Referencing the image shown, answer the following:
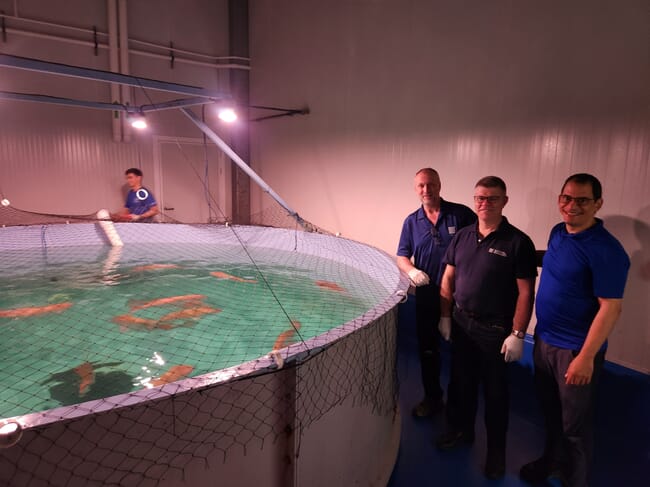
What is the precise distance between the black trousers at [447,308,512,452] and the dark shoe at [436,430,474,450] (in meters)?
0.12

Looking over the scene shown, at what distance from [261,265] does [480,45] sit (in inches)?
112

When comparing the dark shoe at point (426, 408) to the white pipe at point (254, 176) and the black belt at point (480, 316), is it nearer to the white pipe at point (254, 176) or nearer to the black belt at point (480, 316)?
the black belt at point (480, 316)

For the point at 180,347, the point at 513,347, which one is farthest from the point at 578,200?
the point at 180,347

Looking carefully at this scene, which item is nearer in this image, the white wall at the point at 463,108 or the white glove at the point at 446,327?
the white glove at the point at 446,327

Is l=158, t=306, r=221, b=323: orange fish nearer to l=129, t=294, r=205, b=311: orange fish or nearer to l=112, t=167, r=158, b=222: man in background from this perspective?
l=129, t=294, r=205, b=311: orange fish

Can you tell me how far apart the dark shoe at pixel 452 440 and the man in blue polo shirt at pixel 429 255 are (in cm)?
26

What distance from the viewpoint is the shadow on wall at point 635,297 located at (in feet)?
7.93

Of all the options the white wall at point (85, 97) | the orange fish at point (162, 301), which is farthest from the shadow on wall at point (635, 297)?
the white wall at point (85, 97)

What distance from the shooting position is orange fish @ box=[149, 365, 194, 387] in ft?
6.17

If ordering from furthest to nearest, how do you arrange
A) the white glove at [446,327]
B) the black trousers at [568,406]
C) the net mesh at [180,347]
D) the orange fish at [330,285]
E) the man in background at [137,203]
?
the man in background at [137,203] < the orange fish at [330,285] < the white glove at [446,327] < the black trousers at [568,406] < the net mesh at [180,347]

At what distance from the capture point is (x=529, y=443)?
2225 millimetres

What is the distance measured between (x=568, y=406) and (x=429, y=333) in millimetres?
815

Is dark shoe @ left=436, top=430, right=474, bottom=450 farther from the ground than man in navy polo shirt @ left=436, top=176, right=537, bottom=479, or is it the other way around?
man in navy polo shirt @ left=436, top=176, right=537, bottom=479

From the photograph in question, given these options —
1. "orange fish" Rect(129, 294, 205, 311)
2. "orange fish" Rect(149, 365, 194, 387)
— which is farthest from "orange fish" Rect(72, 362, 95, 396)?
"orange fish" Rect(129, 294, 205, 311)
